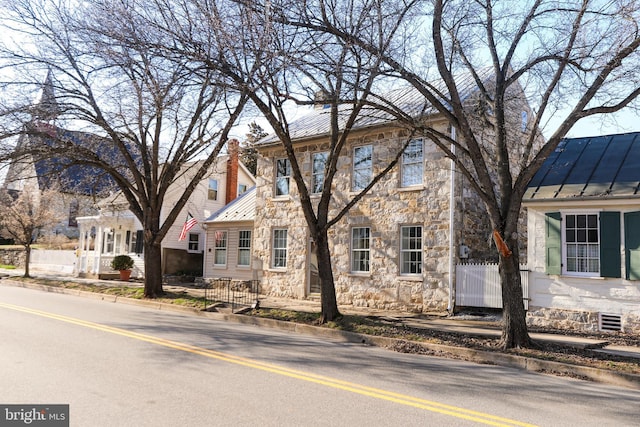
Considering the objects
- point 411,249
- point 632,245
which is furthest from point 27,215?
point 632,245

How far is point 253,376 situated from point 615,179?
11.1 meters

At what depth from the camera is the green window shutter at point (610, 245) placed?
1255 cm

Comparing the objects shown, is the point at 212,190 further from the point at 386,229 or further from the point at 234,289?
the point at 386,229

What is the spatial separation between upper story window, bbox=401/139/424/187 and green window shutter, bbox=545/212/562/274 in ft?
14.4

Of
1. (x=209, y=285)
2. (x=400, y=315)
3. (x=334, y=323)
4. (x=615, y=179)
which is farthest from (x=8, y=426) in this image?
(x=209, y=285)

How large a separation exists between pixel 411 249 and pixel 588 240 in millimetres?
5300

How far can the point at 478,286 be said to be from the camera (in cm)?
1500

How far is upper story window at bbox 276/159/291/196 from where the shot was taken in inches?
805

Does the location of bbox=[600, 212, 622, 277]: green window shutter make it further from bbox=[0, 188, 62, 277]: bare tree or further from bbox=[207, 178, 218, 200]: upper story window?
bbox=[0, 188, 62, 277]: bare tree

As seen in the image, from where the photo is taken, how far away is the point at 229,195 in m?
30.4

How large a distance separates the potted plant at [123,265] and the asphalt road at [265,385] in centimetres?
1615

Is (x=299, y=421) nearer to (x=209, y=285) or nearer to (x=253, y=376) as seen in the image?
(x=253, y=376)

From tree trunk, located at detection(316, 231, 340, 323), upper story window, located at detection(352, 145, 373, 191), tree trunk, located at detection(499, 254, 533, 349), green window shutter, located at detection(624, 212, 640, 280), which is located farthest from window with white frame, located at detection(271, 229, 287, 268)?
green window shutter, located at detection(624, 212, 640, 280)

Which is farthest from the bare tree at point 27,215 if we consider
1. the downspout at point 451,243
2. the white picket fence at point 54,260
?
the downspout at point 451,243
